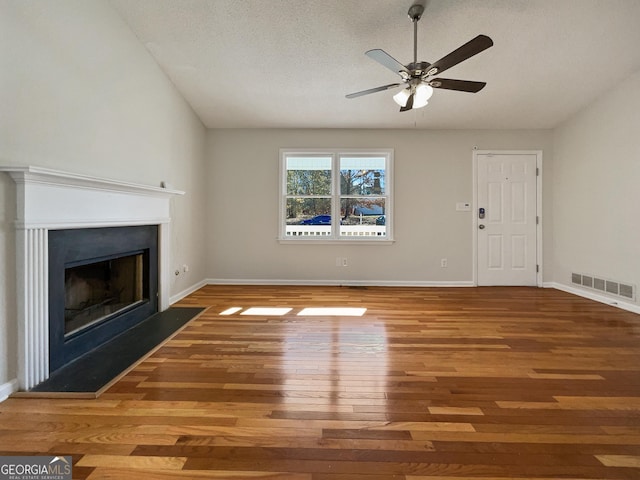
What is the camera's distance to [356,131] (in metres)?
4.82

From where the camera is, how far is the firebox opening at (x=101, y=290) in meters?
2.33

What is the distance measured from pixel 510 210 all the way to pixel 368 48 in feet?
11.0

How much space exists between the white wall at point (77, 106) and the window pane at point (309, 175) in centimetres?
171

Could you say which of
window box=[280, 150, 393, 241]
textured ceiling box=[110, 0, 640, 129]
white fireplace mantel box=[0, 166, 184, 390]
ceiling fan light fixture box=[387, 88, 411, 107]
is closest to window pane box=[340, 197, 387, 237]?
window box=[280, 150, 393, 241]

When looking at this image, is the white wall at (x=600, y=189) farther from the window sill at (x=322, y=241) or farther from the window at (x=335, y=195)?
the window sill at (x=322, y=241)

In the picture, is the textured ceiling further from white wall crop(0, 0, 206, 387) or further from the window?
the window

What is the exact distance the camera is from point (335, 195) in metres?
4.91

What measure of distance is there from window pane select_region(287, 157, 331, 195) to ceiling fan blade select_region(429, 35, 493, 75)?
2618 mm

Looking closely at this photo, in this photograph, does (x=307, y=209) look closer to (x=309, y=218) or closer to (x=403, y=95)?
(x=309, y=218)

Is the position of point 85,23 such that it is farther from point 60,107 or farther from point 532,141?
point 532,141

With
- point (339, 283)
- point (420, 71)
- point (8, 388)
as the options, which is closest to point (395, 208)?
point (339, 283)

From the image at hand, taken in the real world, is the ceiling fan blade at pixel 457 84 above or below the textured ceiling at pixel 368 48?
below

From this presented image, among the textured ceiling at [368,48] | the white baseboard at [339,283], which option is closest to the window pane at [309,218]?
the white baseboard at [339,283]

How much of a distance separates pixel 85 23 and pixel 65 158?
114cm
